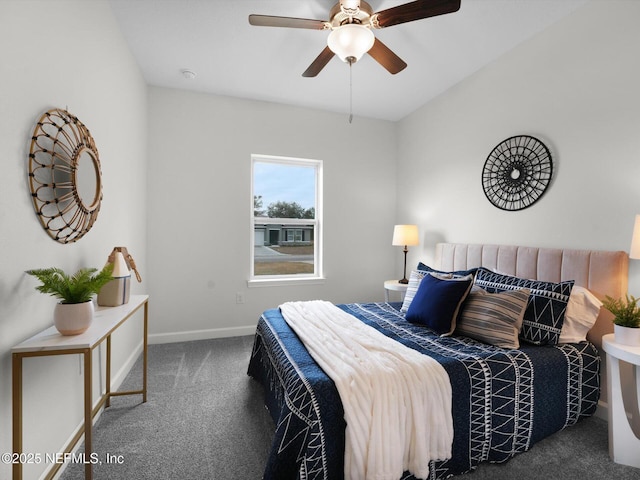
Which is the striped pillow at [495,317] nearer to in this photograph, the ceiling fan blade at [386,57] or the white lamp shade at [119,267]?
the ceiling fan blade at [386,57]

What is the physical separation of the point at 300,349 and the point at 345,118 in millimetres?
3264

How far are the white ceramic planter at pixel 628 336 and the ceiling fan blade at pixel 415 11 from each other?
1955 millimetres

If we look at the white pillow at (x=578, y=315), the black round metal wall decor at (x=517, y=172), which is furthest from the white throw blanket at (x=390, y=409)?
the black round metal wall decor at (x=517, y=172)

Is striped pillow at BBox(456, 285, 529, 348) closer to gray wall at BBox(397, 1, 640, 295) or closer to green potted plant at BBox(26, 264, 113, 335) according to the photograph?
gray wall at BBox(397, 1, 640, 295)

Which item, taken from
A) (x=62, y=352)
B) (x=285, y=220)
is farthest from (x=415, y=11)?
(x=285, y=220)

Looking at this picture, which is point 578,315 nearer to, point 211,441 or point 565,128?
point 565,128

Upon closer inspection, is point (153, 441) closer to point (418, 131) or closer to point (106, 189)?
point (106, 189)

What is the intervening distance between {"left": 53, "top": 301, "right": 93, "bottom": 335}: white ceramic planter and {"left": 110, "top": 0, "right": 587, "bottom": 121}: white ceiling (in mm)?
2111

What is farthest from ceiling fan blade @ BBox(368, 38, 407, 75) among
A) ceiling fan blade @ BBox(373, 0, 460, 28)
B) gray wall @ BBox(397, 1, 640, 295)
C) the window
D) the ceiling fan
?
the window

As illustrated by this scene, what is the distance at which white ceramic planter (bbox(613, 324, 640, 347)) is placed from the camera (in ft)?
5.41

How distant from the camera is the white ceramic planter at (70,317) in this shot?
1.33 metres

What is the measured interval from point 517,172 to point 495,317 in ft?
4.53

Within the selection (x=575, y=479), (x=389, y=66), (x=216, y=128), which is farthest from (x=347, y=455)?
(x=216, y=128)

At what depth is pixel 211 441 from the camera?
1817mm
